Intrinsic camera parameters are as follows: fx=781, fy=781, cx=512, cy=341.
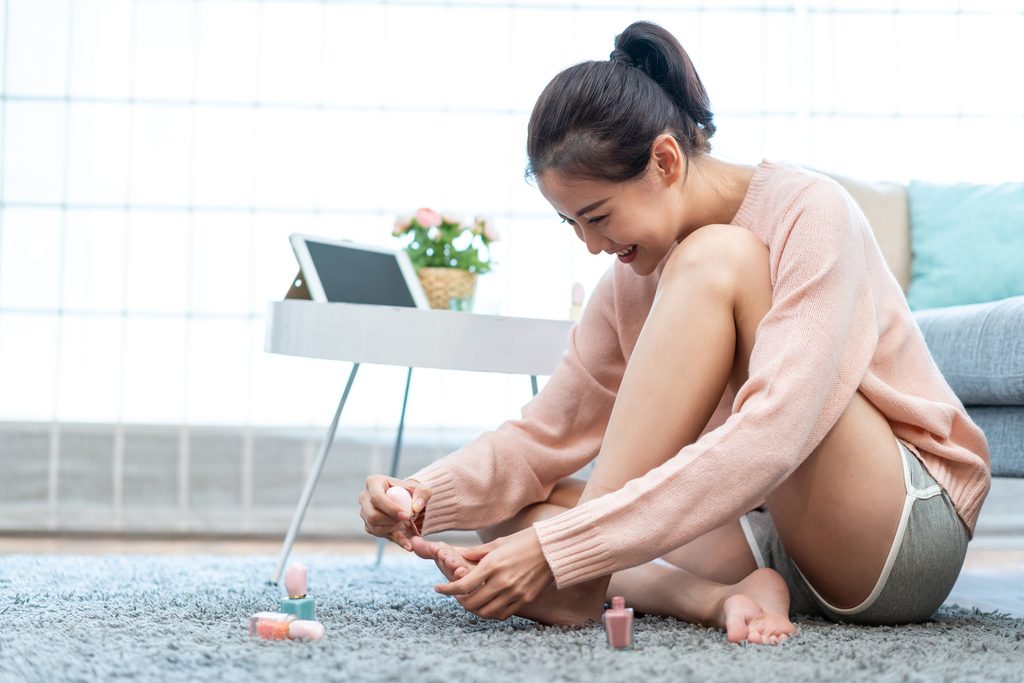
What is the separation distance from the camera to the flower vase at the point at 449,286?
159 cm

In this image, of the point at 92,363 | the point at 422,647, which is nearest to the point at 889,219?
the point at 422,647

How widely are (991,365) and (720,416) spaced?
0.58 m

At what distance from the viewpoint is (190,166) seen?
8.17 ft

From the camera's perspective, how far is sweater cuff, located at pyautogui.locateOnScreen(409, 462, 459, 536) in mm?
961

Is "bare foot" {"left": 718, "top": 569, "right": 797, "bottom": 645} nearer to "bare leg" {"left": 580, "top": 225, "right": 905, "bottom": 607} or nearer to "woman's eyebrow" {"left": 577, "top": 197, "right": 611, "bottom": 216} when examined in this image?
"bare leg" {"left": 580, "top": 225, "right": 905, "bottom": 607}

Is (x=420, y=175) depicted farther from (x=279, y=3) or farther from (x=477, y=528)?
(x=477, y=528)

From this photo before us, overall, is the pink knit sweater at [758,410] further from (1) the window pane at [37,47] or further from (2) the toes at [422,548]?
(1) the window pane at [37,47]

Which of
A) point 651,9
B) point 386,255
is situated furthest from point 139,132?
point 651,9

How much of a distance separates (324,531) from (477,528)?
1.42 metres

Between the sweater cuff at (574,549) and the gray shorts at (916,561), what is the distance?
0.34 m

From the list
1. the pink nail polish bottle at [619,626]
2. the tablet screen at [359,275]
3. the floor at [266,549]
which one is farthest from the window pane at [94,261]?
the pink nail polish bottle at [619,626]

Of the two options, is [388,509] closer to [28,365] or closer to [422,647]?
[422,647]

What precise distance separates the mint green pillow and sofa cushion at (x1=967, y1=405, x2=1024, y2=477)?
0.55 m

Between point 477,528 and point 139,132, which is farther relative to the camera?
point 139,132
